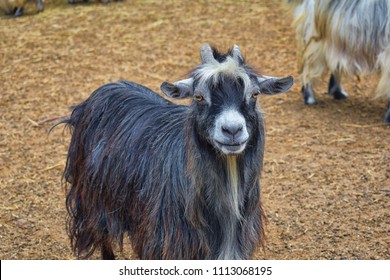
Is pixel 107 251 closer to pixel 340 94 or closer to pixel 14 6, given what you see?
pixel 340 94

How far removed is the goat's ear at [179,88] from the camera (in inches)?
163

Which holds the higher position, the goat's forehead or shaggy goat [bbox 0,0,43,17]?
the goat's forehead

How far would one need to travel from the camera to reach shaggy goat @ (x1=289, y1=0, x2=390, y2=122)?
25.2 ft

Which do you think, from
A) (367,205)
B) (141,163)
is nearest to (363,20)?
(367,205)

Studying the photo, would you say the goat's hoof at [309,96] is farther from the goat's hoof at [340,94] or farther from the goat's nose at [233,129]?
the goat's nose at [233,129]

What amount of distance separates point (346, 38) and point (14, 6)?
7299 mm

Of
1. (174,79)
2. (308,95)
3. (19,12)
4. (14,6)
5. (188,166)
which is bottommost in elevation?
(19,12)

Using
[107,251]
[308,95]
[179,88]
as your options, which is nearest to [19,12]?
[308,95]

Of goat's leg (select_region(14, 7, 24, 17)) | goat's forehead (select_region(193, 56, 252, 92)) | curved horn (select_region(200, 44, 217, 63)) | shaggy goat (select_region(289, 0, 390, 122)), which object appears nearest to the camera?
goat's forehead (select_region(193, 56, 252, 92))

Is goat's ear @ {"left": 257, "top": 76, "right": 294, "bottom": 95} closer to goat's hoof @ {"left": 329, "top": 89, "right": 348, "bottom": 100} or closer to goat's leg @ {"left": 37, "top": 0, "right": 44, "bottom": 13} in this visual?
goat's hoof @ {"left": 329, "top": 89, "right": 348, "bottom": 100}

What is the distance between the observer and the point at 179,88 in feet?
13.7

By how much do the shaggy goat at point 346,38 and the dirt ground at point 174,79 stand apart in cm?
39

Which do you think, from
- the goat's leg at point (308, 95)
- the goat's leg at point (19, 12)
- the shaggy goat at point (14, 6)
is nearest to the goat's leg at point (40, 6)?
the shaggy goat at point (14, 6)

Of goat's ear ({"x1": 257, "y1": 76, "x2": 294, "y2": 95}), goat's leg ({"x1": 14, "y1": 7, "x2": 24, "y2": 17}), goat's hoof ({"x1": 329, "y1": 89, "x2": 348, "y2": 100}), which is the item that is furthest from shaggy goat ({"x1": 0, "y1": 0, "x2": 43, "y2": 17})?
goat's ear ({"x1": 257, "y1": 76, "x2": 294, "y2": 95})
